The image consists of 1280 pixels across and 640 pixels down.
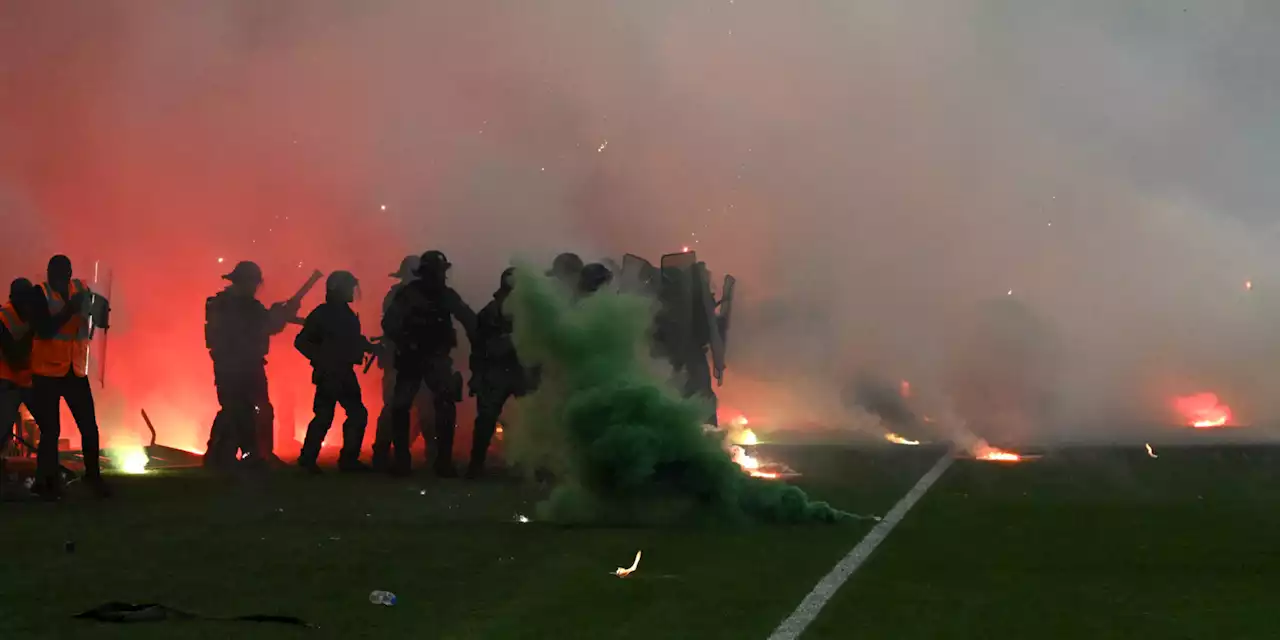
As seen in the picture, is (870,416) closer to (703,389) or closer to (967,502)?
(703,389)

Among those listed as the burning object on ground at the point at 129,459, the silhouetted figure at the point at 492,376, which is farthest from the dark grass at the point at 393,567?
the burning object on ground at the point at 129,459

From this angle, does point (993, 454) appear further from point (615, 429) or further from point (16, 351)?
point (16, 351)

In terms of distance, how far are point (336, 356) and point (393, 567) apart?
7.59 metres

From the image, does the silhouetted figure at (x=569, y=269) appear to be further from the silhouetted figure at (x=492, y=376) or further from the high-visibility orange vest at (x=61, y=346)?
the high-visibility orange vest at (x=61, y=346)

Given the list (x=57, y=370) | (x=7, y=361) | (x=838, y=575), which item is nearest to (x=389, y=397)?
(x=7, y=361)

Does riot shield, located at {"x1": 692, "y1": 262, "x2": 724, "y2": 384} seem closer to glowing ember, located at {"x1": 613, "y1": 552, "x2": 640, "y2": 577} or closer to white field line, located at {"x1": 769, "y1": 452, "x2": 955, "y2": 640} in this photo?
white field line, located at {"x1": 769, "y1": 452, "x2": 955, "y2": 640}

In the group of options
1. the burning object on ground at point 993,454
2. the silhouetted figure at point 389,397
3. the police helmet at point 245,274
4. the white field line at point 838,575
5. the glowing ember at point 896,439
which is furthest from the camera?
the glowing ember at point 896,439

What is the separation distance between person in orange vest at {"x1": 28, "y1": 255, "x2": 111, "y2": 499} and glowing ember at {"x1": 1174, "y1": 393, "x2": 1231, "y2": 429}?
73.6ft

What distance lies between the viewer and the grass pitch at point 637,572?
5148mm

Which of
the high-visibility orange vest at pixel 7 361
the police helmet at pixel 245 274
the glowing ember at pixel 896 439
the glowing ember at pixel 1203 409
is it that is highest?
the glowing ember at pixel 1203 409

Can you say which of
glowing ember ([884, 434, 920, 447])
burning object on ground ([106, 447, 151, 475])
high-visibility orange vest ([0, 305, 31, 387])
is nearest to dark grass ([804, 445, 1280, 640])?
high-visibility orange vest ([0, 305, 31, 387])

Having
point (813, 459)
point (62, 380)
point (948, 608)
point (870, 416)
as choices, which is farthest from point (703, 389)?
point (870, 416)

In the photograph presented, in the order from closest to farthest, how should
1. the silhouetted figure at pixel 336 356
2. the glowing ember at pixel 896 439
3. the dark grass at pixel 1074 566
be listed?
the dark grass at pixel 1074 566
the silhouetted figure at pixel 336 356
the glowing ember at pixel 896 439

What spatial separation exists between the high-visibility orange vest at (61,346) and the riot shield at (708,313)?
6.08 metres
